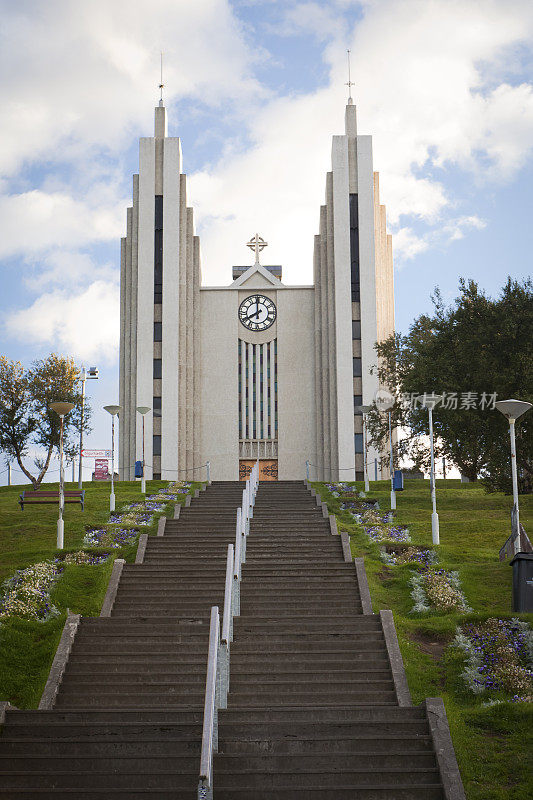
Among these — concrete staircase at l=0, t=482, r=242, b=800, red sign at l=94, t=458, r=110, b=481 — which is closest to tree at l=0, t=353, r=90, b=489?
red sign at l=94, t=458, r=110, b=481

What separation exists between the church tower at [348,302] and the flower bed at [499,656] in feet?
98.7

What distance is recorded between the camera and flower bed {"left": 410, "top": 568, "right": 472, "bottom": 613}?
54.9 ft

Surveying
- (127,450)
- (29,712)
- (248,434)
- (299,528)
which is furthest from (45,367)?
(29,712)

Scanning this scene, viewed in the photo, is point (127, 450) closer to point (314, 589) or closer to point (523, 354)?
point (523, 354)

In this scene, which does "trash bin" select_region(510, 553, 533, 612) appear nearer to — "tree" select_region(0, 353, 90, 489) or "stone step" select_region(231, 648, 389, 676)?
"stone step" select_region(231, 648, 389, 676)

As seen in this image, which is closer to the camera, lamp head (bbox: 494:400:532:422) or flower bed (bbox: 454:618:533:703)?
flower bed (bbox: 454:618:533:703)

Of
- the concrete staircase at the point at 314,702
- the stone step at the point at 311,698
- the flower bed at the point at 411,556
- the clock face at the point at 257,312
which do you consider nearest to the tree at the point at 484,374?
the flower bed at the point at 411,556

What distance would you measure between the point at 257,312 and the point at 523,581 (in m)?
36.3

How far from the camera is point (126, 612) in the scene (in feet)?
53.6

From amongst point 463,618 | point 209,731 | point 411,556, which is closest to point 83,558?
point 411,556

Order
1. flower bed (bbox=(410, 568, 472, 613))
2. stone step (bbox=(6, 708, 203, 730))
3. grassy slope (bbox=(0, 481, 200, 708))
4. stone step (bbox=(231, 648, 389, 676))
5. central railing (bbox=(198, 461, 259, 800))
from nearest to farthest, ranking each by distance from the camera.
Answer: central railing (bbox=(198, 461, 259, 800))
stone step (bbox=(6, 708, 203, 730))
stone step (bbox=(231, 648, 389, 676))
grassy slope (bbox=(0, 481, 200, 708))
flower bed (bbox=(410, 568, 472, 613))

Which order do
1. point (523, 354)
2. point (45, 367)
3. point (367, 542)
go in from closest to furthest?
point (367, 542) → point (523, 354) → point (45, 367)

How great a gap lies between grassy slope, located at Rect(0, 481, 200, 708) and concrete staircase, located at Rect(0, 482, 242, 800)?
57cm

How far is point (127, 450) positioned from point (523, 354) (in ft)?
88.3
